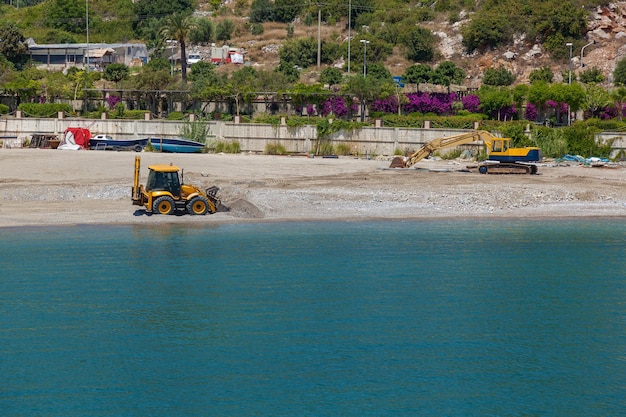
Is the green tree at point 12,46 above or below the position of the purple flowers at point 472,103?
above

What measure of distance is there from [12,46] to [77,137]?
4851 centimetres

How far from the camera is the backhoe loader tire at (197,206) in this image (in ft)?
125

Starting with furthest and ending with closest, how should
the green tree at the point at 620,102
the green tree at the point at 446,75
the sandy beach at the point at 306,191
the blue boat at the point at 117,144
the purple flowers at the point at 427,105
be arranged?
the green tree at the point at 446,75 → the purple flowers at the point at 427,105 → the green tree at the point at 620,102 → the blue boat at the point at 117,144 → the sandy beach at the point at 306,191

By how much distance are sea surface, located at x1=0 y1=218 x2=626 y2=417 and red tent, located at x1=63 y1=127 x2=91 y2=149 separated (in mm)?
24310

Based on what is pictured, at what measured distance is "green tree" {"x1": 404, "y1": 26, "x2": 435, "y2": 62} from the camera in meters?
103

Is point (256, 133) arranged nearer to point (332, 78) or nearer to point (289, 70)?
point (332, 78)

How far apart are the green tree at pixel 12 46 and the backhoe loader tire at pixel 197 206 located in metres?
73.2

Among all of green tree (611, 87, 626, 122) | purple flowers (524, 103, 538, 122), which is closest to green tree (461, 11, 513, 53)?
purple flowers (524, 103, 538, 122)

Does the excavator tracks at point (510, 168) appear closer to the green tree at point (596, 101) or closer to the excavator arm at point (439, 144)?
the excavator arm at point (439, 144)

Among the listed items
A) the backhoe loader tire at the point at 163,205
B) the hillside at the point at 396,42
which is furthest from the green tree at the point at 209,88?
the backhoe loader tire at the point at 163,205

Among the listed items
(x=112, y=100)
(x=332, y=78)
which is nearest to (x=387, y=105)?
(x=332, y=78)

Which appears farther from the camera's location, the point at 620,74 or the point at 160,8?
the point at 160,8

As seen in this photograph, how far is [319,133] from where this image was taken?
60656 millimetres

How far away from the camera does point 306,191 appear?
1709 inches
